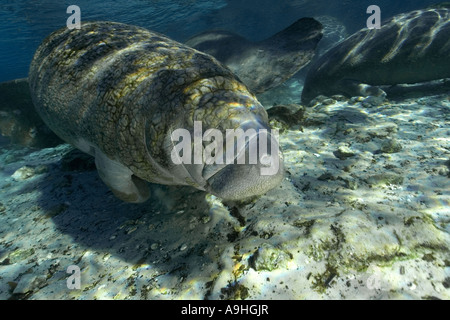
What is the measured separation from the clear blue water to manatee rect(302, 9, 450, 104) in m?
22.1

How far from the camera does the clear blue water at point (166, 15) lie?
20781 mm

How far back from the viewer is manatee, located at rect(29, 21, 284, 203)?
5.37 ft

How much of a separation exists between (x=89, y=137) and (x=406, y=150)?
3.76 metres

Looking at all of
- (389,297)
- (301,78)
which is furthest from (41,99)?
(301,78)

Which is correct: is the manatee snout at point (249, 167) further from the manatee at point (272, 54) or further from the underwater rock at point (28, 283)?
the manatee at point (272, 54)

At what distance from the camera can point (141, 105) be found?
210cm

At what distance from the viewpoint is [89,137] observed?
2.73 meters

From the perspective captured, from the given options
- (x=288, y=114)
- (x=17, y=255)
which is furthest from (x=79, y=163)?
(x=288, y=114)

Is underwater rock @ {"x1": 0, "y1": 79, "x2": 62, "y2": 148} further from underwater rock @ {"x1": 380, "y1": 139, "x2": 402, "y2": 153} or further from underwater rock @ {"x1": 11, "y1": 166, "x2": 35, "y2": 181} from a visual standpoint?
underwater rock @ {"x1": 380, "y1": 139, "x2": 402, "y2": 153}

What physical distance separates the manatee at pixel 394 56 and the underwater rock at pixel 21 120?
719cm

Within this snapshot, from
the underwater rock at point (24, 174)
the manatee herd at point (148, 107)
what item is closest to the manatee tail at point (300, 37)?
the manatee herd at point (148, 107)

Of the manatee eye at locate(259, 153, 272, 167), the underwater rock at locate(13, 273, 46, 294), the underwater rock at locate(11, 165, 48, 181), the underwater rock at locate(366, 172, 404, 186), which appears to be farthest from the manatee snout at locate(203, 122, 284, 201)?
the underwater rock at locate(11, 165, 48, 181)

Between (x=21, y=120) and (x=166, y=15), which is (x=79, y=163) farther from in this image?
(x=166, y=15)
